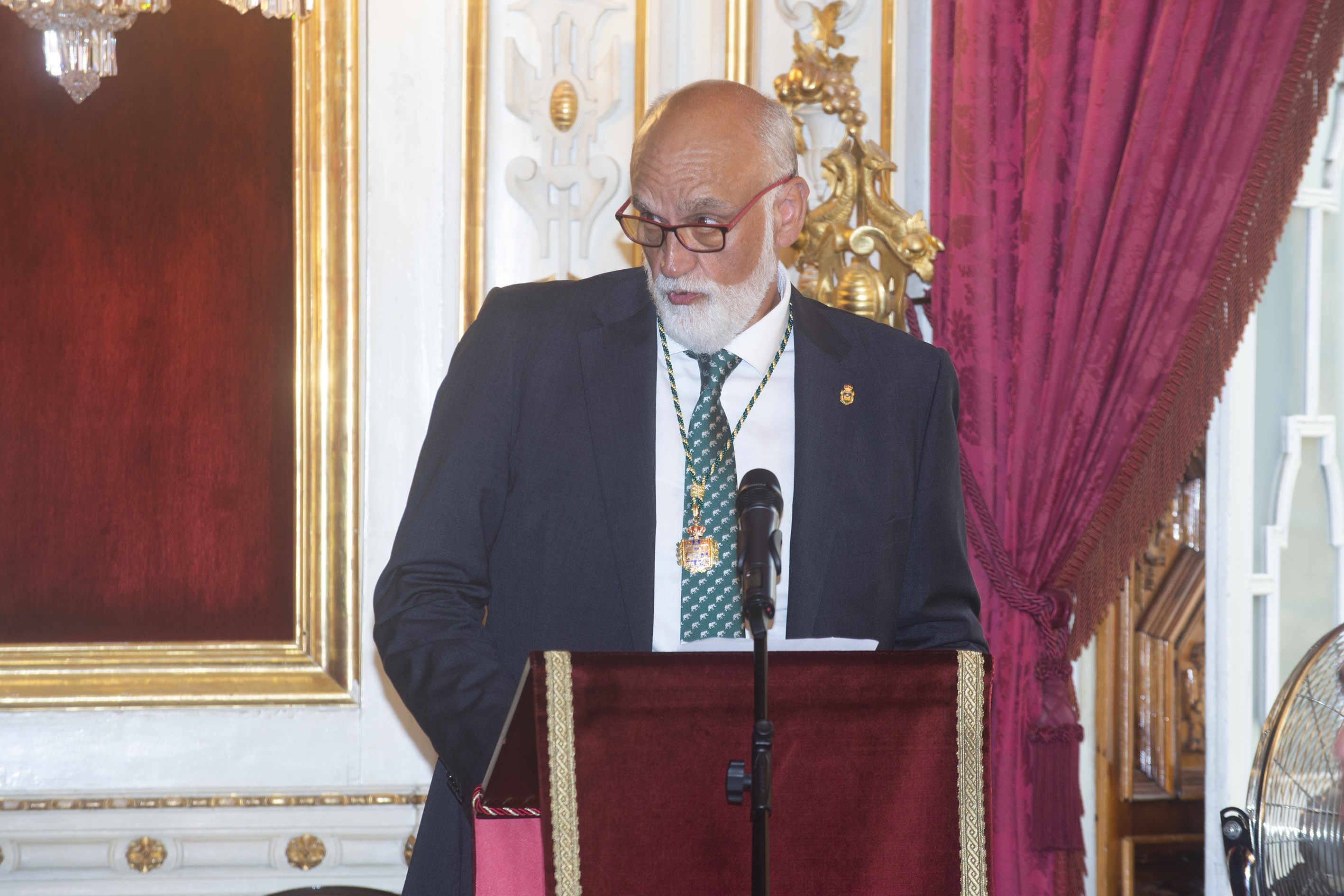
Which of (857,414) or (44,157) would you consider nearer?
(857,414)

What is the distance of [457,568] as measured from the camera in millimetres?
1816

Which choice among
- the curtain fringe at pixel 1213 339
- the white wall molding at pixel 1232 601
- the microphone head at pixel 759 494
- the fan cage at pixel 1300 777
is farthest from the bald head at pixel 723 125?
the white wall molding at pixel 1232 601

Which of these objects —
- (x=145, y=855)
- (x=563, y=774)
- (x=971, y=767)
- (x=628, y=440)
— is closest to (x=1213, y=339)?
(x=628, y=440)

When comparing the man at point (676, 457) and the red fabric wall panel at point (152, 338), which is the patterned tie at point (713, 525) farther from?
the red fabric wall panel at point (152, 338)

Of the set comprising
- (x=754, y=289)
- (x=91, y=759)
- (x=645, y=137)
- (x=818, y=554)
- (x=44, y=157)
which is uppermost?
(x=44, y=157)

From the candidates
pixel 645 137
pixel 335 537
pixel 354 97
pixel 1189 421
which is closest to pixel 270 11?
pixel 354 97

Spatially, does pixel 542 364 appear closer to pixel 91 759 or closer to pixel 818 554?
pixel 818 554

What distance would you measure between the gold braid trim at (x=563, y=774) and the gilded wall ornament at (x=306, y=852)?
72.5 inches

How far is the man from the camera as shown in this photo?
190 centimetres

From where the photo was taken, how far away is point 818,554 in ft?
6.48

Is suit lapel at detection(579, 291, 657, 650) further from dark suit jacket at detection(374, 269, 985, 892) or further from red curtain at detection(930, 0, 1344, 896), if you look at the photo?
red curtain at detection(930, 0, 1344, 896)

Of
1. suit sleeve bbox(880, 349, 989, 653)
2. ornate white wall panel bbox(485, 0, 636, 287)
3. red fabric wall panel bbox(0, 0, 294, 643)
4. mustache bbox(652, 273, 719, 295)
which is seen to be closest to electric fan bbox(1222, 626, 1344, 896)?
suit sleeve bbox(880, 349, 989, 653)

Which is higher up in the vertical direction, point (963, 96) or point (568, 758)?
point (963, 96)

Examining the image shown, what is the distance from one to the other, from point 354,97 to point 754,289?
1351mm
